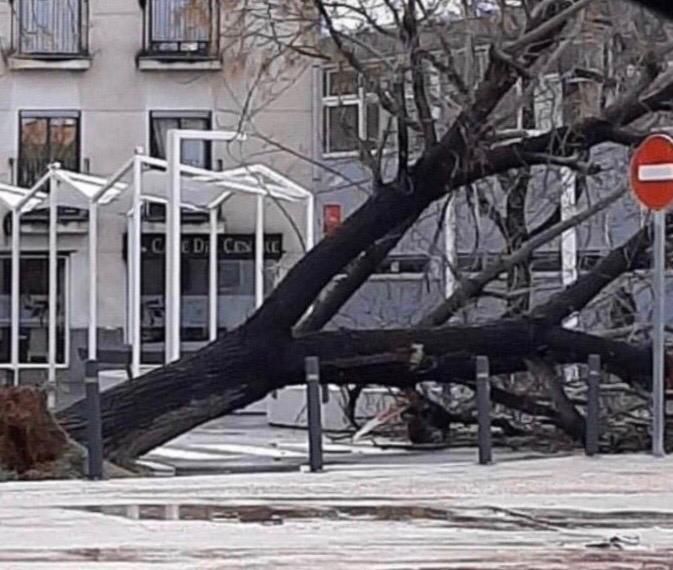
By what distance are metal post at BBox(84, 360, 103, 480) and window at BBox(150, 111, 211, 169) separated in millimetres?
29406

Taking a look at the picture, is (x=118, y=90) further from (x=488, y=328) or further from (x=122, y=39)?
(x=488, y=328)

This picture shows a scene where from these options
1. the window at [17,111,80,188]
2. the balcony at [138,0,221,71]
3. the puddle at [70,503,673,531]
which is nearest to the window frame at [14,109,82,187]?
the window at [17,111,80,188]

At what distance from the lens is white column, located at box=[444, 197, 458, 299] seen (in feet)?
79.3

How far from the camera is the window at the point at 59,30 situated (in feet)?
151

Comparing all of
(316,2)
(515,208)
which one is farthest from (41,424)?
(515,208)

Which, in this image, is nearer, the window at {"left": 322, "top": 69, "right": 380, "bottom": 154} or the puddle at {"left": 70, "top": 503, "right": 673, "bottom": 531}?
the puddle at {"left": 70, "top": 503, "right": 673, "bottom": 531}

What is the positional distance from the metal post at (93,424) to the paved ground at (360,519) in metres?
0.19

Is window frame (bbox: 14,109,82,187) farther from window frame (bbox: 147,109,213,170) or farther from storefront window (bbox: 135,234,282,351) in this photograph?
storefront window (bbox: 135,234,282,351)

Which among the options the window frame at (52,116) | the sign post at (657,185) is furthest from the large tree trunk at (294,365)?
the window frame at (52,116)

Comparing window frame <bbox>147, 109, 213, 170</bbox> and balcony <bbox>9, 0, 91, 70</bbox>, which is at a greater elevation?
balcony <bbox>9, 0, 91, 70</bbox>

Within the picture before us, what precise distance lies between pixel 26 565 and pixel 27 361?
36.1 metres

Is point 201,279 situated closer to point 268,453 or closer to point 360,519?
point 268,453

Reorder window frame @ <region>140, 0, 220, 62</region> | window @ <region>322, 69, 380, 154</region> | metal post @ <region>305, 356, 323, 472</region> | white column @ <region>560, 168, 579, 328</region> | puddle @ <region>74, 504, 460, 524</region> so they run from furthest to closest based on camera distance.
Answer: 1. window frame @ <region>140, 0, 220, 62</region>
2. white column @ <region>560, 168, 579, 328</region>
3. window @ <region>322, 69, 380, 154</region>
4. metal post @ <region>305, 356, 323, 472</region>
5. puddle @ <region>74, 504, 460, 524</region>

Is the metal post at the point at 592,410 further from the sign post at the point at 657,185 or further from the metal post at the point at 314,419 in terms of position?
the metal post at the point at 314,419
